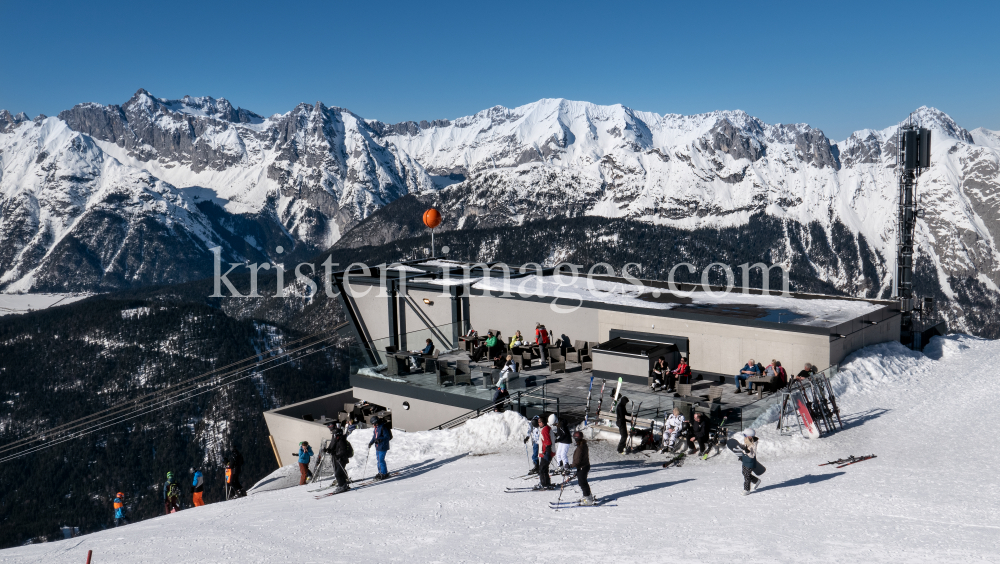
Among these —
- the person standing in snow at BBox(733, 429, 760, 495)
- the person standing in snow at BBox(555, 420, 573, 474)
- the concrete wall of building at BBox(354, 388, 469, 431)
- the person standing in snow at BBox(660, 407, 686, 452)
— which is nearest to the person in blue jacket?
the person standing in snow at BBox(555, 420, 573, 474)

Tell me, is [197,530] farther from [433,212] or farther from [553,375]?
[433,212]

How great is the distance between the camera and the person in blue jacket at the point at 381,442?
18078mm

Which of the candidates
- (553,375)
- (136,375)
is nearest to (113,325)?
(136,375)

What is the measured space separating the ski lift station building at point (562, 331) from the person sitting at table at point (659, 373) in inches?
18.0

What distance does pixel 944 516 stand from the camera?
42.4ft

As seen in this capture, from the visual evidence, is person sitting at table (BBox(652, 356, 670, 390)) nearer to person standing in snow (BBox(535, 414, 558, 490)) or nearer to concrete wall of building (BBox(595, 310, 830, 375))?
concrete wall of building (BBox(595, 310, 830, 375))

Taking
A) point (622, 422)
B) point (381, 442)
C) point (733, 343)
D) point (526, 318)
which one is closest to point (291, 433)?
point (526, 318)

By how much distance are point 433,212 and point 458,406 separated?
46.0 ft

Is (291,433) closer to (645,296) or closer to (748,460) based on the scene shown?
(645,296)

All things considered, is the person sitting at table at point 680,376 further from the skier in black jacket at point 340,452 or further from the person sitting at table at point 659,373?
the skier in black jacket at point 340,452

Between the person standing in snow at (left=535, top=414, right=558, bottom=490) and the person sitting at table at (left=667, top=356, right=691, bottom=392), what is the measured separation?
854cm

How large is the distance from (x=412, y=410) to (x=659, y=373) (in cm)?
919

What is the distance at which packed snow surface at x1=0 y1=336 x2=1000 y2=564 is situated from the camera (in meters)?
12.0

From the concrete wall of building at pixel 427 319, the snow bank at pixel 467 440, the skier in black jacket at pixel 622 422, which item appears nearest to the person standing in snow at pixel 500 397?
the snow bank at pixel 467 440
